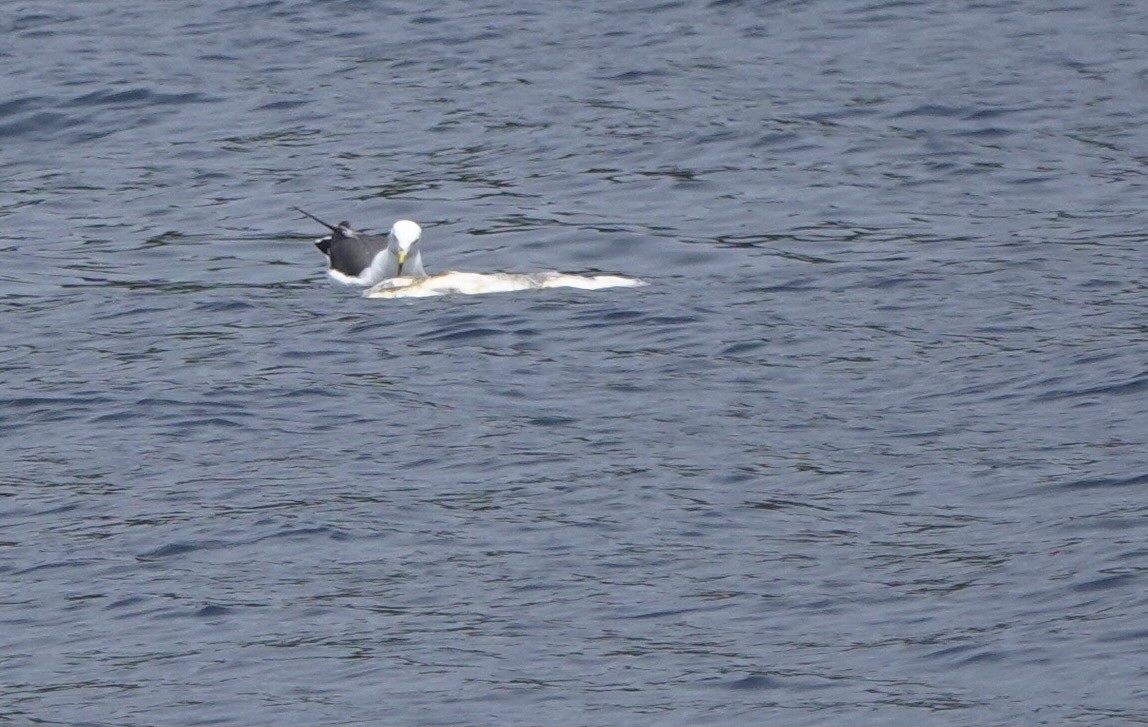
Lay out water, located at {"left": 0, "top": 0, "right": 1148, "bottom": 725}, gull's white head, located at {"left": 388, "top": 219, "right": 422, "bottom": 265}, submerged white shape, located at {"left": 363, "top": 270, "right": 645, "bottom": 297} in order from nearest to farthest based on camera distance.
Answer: water, located at {"left": 0, "top": 0, "right": 1148, "bottom": 725}, submerged white shape, located at {"left": 363, "top": 270, "right": 645, "bottom": 297}, gull's white head, located at {"left": 388, "top": 219, "right": 422, "bottom": 265}

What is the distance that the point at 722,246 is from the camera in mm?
17016

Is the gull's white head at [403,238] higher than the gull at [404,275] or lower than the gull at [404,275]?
higher

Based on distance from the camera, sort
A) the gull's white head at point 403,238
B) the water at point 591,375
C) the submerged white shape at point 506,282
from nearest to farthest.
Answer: the water at point 591,375, the submerged white shape at point 506,282, the gull's white head at point 403,238

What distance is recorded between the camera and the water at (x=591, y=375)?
377 inches

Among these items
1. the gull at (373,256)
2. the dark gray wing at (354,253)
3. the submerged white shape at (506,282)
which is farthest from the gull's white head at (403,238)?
the submerged white shape at (506,282)

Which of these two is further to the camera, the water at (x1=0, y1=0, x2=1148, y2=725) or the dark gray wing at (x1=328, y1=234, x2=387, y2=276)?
the dark gray wing at (x1=328, y1=234, x2=387, y2=276)

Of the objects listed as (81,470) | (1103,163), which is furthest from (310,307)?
(1103,163)

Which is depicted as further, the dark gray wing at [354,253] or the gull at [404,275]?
the dark gray wing at [354,253]

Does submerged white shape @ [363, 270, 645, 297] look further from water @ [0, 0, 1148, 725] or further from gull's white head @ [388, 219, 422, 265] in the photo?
gull's white head @ [388, 219, 422, 265]

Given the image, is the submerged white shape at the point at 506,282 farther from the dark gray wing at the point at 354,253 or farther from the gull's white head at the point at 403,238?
the dark gray wing at the point at 354,253

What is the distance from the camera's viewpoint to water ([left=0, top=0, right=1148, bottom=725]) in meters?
9.57

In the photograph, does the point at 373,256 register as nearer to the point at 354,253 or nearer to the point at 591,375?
the point at 354,253

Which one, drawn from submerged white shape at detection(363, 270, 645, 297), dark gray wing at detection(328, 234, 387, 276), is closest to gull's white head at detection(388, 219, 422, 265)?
dark gray wing at detection(328, 234, 387, 276)

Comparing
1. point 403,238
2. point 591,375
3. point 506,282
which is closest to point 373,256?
point 403,238
